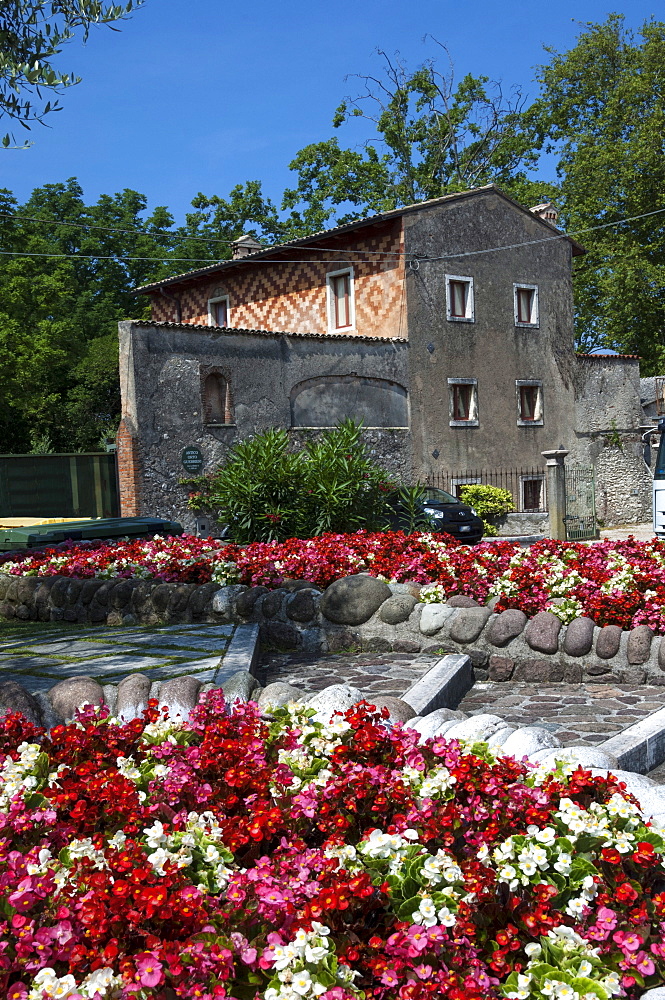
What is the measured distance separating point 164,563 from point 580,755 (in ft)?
23.6

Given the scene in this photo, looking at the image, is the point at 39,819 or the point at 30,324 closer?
the point at 39,819

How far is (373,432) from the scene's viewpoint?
2362 cm

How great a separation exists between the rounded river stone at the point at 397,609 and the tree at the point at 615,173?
30.7 metres

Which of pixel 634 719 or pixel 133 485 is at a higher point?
pixel 133 485

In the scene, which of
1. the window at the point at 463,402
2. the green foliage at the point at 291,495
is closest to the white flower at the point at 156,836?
the green foliage at the point at 291,495

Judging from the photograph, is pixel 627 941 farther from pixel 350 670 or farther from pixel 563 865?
pixel 350 670

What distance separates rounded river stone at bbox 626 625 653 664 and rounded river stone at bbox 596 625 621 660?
0.09m

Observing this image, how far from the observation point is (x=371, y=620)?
8680 mm

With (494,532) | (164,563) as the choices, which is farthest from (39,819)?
(494,532)

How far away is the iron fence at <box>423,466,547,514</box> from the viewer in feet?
82.9

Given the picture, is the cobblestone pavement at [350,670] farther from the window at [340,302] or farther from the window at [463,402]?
the window at [340,302]

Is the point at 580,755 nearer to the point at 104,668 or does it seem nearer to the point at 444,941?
the point at 444,941

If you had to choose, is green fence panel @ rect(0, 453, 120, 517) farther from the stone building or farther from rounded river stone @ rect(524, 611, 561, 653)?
rounded river stone @ rect(524, 611, 561, 653)

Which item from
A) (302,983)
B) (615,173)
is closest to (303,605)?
(302,983)
